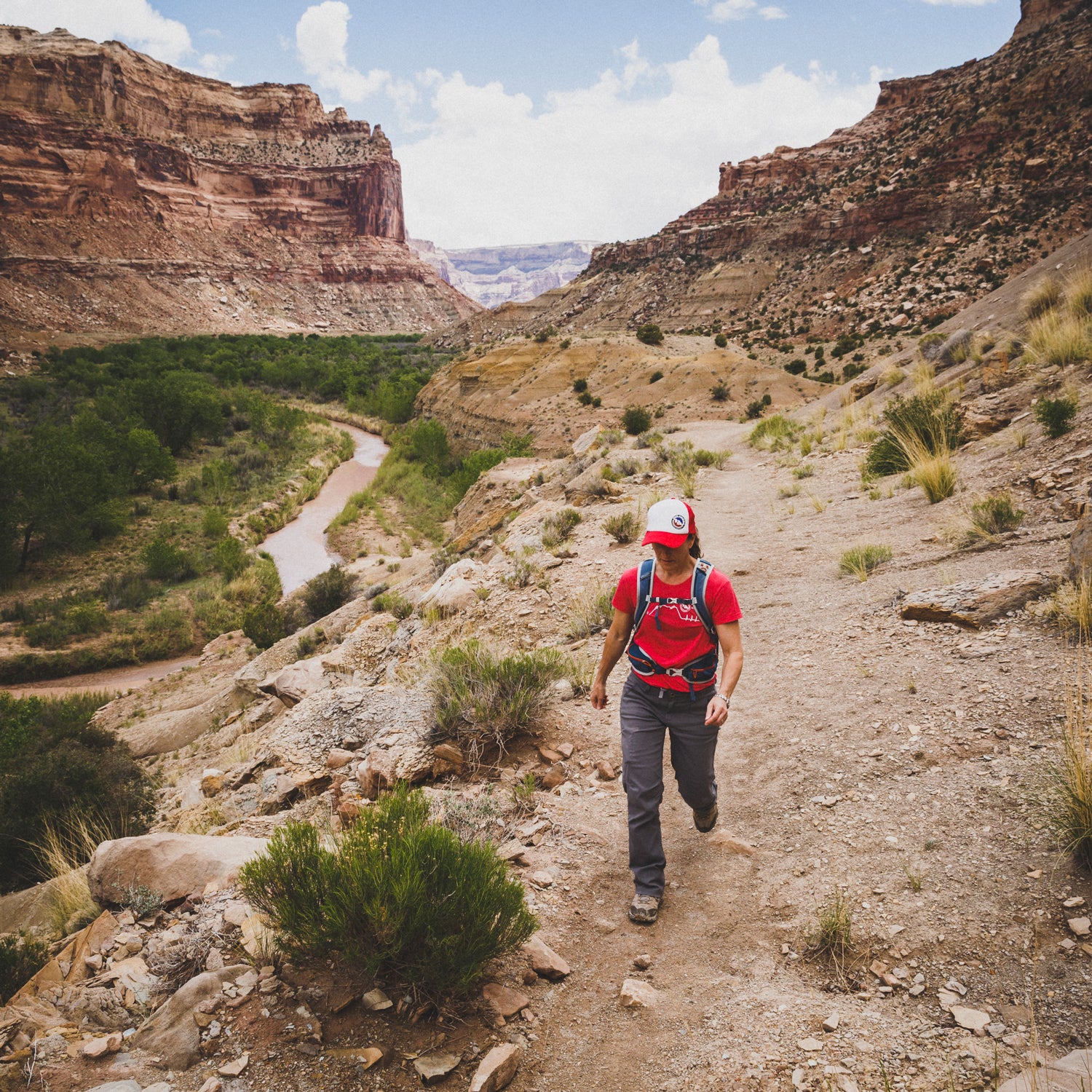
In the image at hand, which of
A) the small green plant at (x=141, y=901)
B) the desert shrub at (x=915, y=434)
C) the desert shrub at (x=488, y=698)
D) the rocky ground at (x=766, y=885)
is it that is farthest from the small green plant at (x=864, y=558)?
the small green plant at (x=141, y=901)

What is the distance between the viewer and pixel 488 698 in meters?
5.17

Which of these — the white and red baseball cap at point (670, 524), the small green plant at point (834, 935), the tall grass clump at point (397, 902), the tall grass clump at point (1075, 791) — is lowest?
the small green plant at point (834, 935)

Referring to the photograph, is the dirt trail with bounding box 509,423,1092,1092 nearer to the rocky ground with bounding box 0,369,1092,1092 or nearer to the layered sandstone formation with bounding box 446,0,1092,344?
the rocky ground with bounding box 0,369,1092,1092

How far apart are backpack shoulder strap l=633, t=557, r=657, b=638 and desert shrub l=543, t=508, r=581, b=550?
271 inches

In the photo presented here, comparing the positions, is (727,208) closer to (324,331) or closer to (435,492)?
(435,492)

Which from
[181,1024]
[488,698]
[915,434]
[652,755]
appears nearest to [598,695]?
[652,755]

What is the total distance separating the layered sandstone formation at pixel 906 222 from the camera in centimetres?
3819

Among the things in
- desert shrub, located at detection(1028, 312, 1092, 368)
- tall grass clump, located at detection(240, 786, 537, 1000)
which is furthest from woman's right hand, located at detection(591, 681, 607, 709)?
desert shrub, located at detection(1028, 312, 1092, 368)

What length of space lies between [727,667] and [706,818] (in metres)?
1.12

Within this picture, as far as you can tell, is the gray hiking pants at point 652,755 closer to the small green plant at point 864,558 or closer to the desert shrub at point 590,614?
the desert shrub at point 590,614

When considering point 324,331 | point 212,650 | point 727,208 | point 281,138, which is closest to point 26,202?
point 324,331

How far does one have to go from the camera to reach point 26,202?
93.5 m

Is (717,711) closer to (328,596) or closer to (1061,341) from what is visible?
(1061,341)

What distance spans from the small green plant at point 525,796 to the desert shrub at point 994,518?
181 inches
